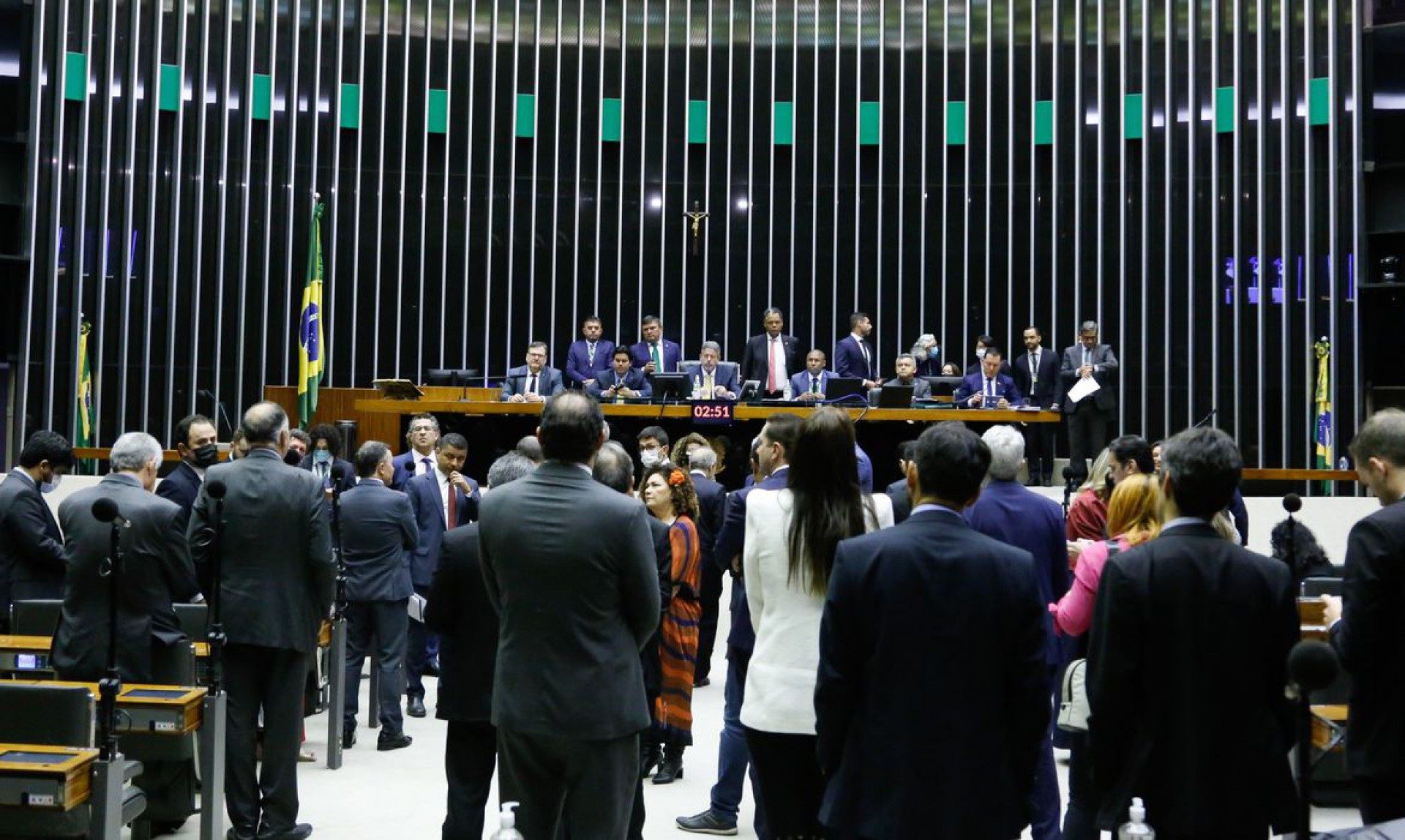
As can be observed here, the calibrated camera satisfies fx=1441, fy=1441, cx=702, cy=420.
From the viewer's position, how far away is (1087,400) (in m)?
11.9

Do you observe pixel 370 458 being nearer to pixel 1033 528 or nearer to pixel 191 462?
pixel 191 462

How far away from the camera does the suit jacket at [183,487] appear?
6.20m

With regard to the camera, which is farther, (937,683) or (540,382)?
(540,382)

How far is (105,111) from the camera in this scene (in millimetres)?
14102

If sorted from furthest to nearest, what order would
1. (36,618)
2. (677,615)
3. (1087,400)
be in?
(1087,400)
(677,615)
(36,618)

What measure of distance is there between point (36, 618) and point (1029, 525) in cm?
346

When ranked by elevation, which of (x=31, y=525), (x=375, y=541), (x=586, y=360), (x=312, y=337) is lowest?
(x=375, y=541)

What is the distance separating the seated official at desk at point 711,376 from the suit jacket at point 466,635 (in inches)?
286

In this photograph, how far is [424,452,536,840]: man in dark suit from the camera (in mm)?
4012

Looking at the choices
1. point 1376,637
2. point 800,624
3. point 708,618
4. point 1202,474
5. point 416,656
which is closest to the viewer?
point 1202,474

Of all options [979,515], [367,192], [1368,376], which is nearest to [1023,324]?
[1368,376]

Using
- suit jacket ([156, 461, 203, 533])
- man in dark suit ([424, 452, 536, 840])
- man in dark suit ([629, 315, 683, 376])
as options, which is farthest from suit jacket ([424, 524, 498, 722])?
man in dark suit ([629, 315, 683, 376])

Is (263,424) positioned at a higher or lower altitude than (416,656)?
higher

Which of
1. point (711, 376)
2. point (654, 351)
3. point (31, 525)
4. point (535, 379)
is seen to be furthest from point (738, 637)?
point (654, 351)
